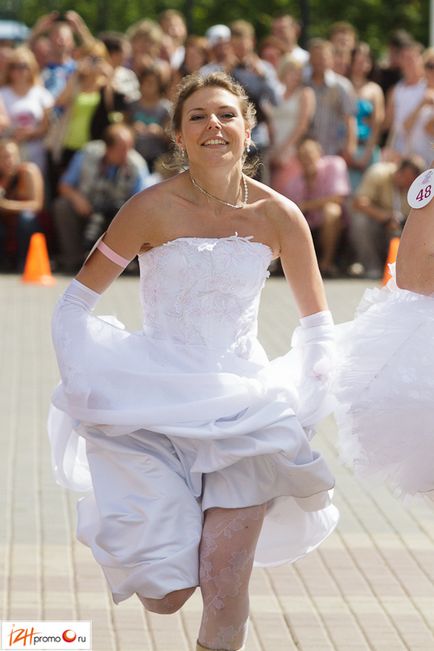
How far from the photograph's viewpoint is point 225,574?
464cm

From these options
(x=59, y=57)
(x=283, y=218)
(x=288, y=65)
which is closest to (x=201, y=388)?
(x=283, y=218)

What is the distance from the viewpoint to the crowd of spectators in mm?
16172

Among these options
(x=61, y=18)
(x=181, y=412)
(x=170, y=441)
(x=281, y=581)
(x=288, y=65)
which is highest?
(x=181, y=412)

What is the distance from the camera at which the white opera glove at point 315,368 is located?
4.90 m

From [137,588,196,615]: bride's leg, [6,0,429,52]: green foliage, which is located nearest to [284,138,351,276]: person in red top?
[137,588,196,615]: bride's leg

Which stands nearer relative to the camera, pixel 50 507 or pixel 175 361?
pixel 175 361

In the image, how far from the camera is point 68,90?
1658cm

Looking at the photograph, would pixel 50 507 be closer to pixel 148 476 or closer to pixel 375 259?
pixel 148 476

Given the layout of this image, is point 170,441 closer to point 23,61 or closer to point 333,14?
point 23,61

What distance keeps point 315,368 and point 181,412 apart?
1.62 feet

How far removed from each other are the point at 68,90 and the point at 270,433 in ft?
40.5

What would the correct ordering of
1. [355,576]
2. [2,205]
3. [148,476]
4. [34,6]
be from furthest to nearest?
[34,6] < [2,205] < [355,576] < [148,476]

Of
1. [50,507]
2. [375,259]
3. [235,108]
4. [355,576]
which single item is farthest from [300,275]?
[375,259]

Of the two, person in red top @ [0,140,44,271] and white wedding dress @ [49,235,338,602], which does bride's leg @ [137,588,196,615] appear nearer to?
white wedding dress @ [49,235,338,602]
